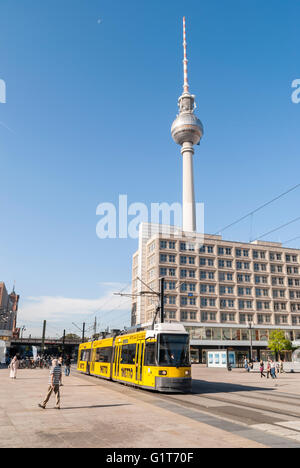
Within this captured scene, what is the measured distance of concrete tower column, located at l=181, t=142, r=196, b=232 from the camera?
96.1 m

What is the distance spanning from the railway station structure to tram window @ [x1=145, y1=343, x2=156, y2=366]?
169ft

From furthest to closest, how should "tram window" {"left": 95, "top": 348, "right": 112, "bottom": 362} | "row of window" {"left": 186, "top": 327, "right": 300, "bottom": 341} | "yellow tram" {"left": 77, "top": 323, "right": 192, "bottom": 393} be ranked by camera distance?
"row of window" {"left": 186, "top": 327, "right": 300, "bottom": 341} < "tram window" {"left": 95, "top": 348, "right": 112, "bottom": 362} < "yellow tram" {"left": 77, "top": 323, "right": 192, "bottom": 393}

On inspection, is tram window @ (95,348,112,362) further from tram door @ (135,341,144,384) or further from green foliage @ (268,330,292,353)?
green foliage @ (268,330,292,353)

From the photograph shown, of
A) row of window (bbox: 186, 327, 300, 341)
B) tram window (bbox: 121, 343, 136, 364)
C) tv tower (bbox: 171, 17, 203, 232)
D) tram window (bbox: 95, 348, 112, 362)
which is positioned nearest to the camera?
tram window (bbox: 121, 343, 136, 364)

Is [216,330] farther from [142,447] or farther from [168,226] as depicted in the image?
[142,447]

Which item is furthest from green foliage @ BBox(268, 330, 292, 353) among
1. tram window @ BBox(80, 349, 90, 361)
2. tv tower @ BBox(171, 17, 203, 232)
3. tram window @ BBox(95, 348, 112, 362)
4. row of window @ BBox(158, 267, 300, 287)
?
tram window @ BBox(95, 348, 112, 362)

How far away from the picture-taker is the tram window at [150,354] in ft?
59.8

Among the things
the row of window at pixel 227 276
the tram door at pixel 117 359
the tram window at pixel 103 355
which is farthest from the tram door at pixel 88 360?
the row of window at pixel 227 276

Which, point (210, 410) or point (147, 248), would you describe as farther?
point (147, 248)

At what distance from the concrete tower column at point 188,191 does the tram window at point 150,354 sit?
252 ft

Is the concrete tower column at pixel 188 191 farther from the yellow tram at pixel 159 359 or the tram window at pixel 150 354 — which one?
the tram window at pixel 150 354
